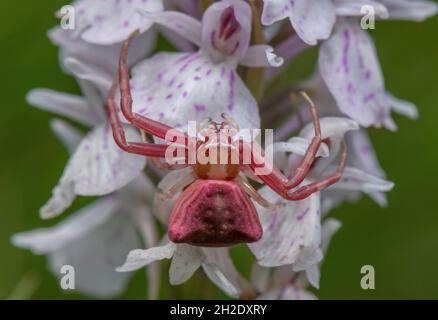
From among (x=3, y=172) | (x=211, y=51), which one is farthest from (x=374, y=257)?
(x=211, y=51)

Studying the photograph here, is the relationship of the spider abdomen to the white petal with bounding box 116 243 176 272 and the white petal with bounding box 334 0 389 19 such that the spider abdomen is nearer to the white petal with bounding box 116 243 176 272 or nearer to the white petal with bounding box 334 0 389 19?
the white petal with bounding box 116 243 176 272

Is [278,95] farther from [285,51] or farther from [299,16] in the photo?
[299,16]

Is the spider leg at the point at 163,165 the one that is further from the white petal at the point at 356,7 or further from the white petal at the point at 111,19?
the white petal at the point at 356,7

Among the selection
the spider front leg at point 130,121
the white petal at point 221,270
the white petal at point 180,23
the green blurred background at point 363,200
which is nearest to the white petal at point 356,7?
the white petal at point 180,23

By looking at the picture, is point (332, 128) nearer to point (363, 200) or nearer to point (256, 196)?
point (256, 196)

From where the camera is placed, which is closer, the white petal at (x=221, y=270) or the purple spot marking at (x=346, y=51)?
the white petal at (x=221, y=270)

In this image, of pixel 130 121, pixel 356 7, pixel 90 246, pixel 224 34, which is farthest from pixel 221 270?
pixel 90 246

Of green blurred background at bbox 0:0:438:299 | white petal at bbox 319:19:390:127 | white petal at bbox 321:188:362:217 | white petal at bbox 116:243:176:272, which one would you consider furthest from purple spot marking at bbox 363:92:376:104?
green blurred background at bbox 0:0:438:299
